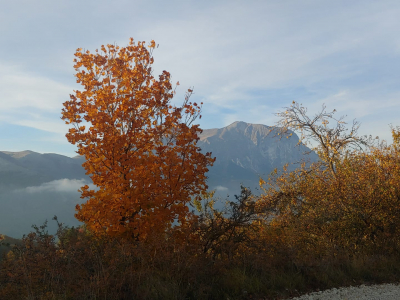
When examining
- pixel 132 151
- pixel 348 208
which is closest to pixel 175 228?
pixel 132 151

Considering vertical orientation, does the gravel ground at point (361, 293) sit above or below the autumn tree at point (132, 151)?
below

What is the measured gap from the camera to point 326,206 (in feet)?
39.5

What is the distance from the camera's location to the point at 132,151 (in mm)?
10141

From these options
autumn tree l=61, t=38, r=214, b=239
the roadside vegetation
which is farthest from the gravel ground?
autumn tree l=61, t=38, r=214, b=239

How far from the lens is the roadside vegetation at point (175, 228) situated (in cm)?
643

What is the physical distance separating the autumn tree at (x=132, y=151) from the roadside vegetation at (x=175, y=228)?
0.04 meters

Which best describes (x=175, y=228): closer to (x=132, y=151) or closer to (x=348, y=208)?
(x=132, y=151)

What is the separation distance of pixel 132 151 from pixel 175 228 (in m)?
3.07

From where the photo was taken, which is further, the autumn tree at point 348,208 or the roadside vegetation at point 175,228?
the autumn tree at point 348,208

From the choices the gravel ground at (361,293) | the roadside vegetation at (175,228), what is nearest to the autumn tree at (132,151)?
the roadside vegetation at (175,228)

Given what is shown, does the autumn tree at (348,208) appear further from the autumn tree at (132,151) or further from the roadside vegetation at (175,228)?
the autumn tree at (132,151)

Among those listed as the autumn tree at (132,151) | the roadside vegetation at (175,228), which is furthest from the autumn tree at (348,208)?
the autumn tree at (132,151)

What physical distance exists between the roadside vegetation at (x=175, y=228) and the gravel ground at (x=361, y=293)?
364 millimetres

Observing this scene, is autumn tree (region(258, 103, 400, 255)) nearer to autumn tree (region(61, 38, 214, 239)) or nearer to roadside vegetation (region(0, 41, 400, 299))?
roadside vegetation (region(0, 41, 400, 299))
